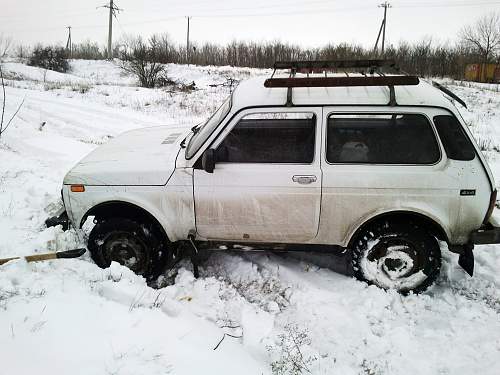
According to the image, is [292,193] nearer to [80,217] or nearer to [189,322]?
[189,322]

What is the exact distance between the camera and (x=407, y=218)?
11.0 ft

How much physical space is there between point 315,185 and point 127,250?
1976mm

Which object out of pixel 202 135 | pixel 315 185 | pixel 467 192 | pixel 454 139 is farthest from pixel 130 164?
pixel 467 192

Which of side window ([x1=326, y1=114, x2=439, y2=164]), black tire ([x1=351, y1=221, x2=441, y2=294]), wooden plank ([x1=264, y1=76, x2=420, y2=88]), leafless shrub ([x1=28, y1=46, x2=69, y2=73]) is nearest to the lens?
wooden plank ([x1=264, y1=76, x2=420, y2=88])

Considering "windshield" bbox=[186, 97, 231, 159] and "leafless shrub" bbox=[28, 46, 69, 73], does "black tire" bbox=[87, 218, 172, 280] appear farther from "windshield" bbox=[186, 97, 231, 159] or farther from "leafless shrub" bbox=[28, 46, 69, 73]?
"leafless shrub" bbox=[28, 46, 69, 73]

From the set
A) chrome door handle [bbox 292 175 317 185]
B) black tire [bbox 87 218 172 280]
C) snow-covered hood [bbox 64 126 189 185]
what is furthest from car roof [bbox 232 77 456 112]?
black tire [bbox 87 218 172 280]

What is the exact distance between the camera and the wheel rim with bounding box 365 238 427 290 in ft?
11.2

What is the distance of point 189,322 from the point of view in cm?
296

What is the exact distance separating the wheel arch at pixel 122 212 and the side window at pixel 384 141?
1764 millimetres

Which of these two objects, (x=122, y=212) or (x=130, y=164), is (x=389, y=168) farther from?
(x=122, y=212)

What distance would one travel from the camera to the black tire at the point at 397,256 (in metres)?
3.35

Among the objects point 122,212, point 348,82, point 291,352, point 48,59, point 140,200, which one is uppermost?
point 48,59

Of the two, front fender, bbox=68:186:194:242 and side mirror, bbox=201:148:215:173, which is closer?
side mirror, bbox=201:148:215:173

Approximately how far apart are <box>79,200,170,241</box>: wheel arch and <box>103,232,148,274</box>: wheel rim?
8.0 inches
